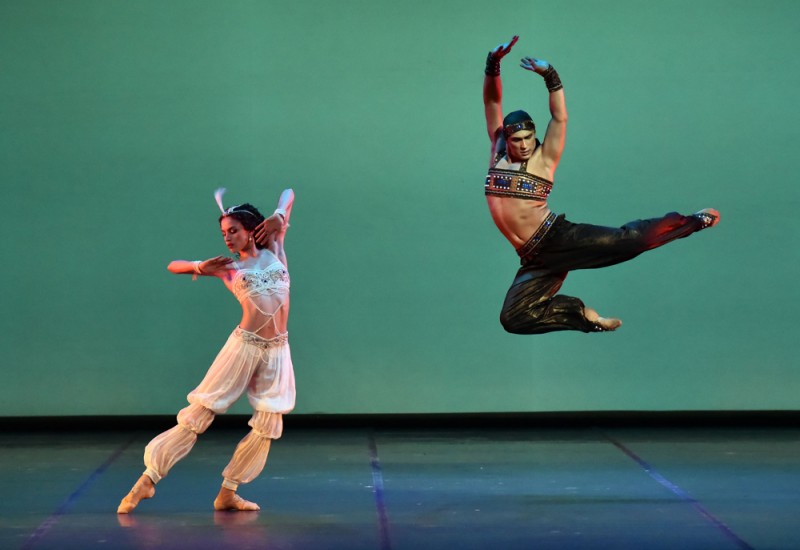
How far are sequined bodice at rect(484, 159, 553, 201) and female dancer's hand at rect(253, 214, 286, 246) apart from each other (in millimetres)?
1099

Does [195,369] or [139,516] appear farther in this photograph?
[195,369]

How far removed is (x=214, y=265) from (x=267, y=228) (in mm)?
301

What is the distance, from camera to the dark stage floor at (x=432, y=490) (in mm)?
4777

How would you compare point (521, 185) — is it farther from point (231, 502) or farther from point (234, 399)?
point (231, 502)

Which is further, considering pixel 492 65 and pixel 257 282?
pixel 257 282

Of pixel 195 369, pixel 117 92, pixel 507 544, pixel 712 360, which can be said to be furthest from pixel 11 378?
pixel 712 360

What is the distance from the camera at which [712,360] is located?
765 centimetres

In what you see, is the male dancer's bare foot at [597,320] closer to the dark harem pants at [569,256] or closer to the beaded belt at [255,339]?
the dark harem pants at [569,256]

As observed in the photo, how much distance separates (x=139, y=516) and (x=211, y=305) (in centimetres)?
252

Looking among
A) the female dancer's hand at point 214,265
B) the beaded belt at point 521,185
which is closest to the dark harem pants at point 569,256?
the beaded belt at point 521,185

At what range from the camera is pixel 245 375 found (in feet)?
17.2

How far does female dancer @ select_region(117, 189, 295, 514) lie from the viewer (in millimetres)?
5211

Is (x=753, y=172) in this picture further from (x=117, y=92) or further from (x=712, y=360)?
(x=117, y=92)

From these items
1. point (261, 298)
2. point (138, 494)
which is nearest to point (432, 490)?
point (261, 298)
